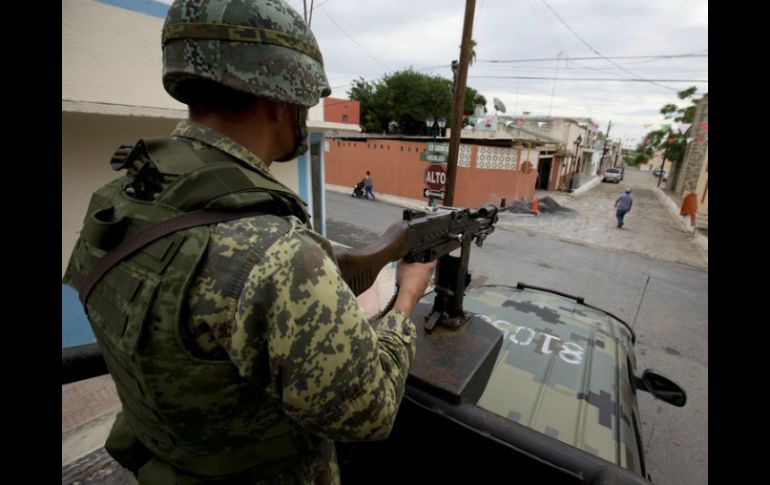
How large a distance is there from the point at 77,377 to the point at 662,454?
13.9 ft

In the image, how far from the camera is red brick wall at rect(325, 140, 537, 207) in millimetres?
15320

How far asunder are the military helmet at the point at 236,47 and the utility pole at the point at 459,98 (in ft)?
25.9

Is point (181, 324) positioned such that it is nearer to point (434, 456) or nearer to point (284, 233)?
point (284, 233)

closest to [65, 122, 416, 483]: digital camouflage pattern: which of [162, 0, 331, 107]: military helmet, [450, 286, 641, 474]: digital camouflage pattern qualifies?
[162, 0, 331, 107]: military helmet

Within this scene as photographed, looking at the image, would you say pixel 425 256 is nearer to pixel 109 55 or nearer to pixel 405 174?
pixel 109 55

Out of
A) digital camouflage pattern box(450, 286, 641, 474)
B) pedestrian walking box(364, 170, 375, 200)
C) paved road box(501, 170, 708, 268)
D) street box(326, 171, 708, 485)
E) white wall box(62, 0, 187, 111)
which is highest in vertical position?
white wall box(62, 0, 187, 111)

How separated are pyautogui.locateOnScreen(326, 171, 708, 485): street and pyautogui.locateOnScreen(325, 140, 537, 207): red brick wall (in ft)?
5.48

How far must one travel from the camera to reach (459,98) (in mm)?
8641

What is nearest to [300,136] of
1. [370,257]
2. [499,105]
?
[370,257]

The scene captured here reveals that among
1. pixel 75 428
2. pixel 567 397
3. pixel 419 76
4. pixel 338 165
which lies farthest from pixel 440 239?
pixel 419 76

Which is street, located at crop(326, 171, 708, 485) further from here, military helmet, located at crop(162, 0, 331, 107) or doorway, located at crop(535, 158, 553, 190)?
doorway, located at crop(535, 158, 553, 190)

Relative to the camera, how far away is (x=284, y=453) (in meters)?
0.95

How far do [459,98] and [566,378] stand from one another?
8.03 metres

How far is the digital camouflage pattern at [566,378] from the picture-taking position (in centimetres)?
158
